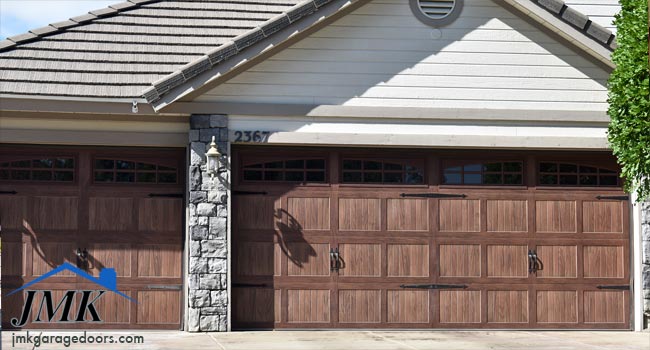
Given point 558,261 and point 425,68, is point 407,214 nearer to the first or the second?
point 425,68

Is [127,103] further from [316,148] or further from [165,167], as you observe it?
[316,148]

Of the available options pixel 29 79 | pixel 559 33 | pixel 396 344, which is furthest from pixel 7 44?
pixel 559 33

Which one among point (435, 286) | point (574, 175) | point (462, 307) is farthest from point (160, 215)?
point (574, 175)

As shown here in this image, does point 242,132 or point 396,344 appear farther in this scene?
point 242,132

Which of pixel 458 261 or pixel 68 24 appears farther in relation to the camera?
pixel 68 24

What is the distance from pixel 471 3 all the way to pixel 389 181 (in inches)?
108

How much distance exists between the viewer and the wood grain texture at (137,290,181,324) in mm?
13875

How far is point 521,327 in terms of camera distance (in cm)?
1426

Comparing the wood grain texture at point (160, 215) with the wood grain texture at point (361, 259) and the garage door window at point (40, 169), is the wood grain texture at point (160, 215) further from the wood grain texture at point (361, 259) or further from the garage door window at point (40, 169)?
the wood grain texture at point (361, 259)

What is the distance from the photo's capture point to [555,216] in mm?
14352

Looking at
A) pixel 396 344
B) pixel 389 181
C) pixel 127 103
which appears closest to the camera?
pixel 396 344

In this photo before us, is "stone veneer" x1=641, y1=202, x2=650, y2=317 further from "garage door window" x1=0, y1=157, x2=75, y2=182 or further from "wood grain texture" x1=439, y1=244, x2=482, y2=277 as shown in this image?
"garage door window" x1=0, y1=157, x2=75, y2=182

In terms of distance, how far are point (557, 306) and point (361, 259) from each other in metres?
2.91

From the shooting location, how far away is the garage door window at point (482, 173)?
1428 centimetres
